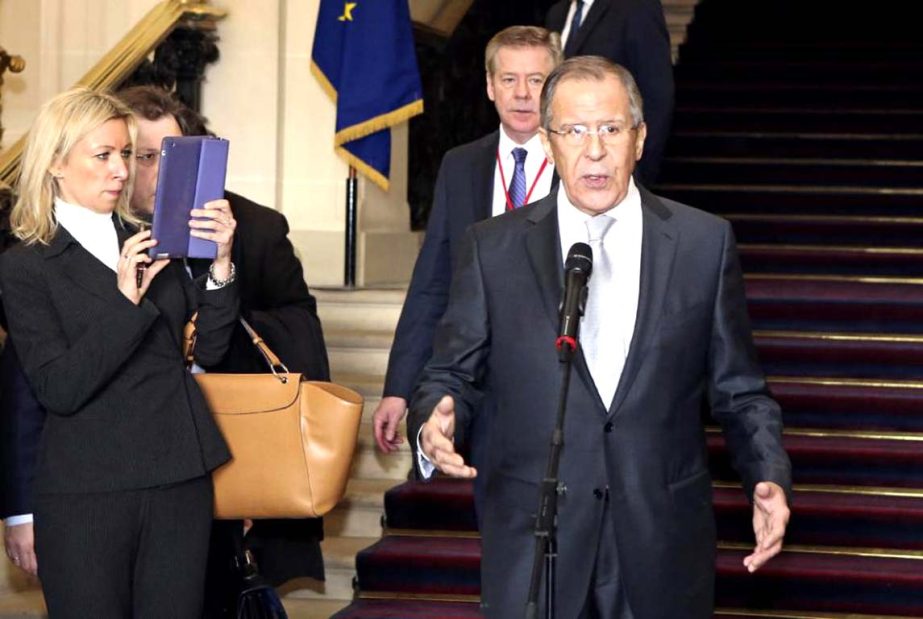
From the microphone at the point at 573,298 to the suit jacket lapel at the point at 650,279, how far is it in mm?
381

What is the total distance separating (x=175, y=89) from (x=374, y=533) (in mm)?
2479

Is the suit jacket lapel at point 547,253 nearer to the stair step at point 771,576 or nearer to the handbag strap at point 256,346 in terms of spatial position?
the handbag strap at point 256,346

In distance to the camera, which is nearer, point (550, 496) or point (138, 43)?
point (550, 496)

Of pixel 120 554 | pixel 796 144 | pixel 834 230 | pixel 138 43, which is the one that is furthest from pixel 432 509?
pixel 796 144

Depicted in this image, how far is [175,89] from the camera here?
8.29 m

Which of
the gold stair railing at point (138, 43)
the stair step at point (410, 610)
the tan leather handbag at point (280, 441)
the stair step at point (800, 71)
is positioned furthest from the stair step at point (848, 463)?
the stair step at point (800, 71)

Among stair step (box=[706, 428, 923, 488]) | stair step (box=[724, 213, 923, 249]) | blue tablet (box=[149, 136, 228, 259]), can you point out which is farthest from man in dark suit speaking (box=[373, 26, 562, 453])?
stair step (box=[724, 213, 923, 249])

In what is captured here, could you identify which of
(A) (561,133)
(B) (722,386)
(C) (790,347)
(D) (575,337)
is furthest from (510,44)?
(C) (790,347)

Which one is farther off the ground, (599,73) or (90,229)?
(599,73)

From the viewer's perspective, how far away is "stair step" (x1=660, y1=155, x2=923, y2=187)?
9.67 meters

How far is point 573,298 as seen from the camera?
316 cm

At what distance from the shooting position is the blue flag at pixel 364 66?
820 cm

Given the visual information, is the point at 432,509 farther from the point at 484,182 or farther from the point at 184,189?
the point at 184,189

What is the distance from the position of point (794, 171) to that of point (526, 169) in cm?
524
